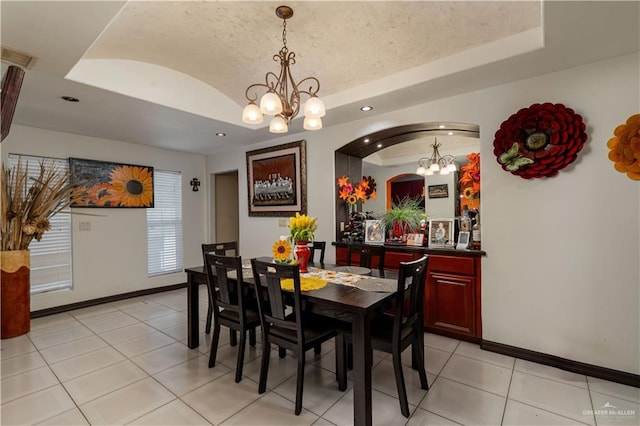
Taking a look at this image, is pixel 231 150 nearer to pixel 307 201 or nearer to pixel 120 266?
pixel 307 201

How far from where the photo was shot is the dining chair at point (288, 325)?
77.5 inches

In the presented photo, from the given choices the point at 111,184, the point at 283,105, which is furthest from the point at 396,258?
the point at 111,184

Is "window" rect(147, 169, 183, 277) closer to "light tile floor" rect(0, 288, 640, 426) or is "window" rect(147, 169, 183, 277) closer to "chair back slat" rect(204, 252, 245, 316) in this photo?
"light tile floor" rect(0, 288, 640, 426)

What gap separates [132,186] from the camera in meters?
4.72

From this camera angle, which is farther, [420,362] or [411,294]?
[420,362]

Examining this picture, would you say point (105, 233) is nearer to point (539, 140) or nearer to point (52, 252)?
point (52, 252)

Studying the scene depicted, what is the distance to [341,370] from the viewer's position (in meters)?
2.24

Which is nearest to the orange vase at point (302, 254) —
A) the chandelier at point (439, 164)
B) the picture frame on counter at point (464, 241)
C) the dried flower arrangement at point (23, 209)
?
the picture frame on counter at point (464, 241)

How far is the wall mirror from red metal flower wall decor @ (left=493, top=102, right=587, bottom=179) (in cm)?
54

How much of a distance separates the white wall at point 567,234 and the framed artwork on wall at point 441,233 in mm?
423

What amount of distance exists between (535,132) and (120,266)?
5419mm

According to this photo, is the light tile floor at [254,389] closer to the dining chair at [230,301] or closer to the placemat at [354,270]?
the dining chair at [230,301]

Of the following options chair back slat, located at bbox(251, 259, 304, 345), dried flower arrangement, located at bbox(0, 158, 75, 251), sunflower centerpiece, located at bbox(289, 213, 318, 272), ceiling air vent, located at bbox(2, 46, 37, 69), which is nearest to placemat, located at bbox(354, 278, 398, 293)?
chair back slat, located at bbox(251, 259, 304, 345)

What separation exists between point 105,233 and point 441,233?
4594 mm
